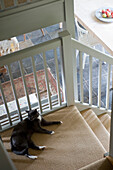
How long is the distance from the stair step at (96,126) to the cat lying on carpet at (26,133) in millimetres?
465

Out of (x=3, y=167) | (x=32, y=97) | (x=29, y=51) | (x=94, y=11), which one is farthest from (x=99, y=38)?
(x=3, y=167)

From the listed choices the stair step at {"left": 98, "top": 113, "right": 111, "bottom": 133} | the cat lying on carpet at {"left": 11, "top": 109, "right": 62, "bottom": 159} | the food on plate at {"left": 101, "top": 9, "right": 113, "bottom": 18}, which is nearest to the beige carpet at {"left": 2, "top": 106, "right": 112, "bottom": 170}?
the cat lying on carpet at {"left": 11, "top": 109, "right": 62, "bottom": 159}

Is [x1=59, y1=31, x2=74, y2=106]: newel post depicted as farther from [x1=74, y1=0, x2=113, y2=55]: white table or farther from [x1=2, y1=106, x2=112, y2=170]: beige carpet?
[x1=74, y1=0, x2=113, y2=55]: white table

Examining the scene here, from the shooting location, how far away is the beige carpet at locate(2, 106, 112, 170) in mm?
1795

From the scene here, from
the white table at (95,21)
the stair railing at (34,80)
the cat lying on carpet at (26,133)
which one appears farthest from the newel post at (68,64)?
the white table at (95,21)

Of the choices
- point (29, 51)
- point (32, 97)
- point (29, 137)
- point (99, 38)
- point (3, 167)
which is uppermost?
point (3, 167)

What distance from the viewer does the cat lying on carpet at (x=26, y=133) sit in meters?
1.84

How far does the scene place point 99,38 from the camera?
2900mm

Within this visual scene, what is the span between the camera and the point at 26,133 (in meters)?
1.92

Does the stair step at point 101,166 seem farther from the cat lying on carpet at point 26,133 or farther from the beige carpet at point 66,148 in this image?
the cat lying on carpet at point 26,133

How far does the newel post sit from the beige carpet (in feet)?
0.63

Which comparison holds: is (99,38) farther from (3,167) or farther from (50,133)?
(3,167)

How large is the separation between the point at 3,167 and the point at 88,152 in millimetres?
1317

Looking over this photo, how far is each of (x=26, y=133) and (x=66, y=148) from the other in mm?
327
